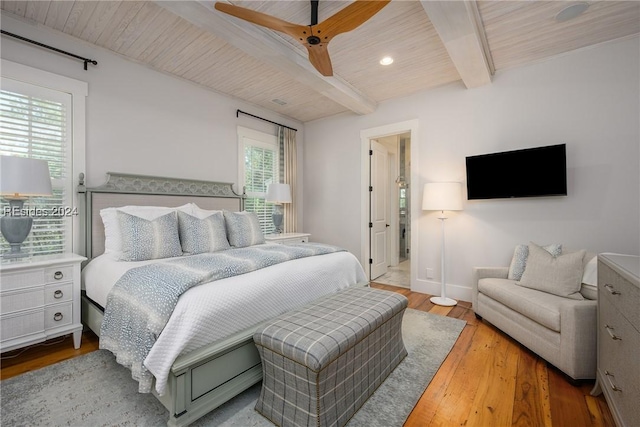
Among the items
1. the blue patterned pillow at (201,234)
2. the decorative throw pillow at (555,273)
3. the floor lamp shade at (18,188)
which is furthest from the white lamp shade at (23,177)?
the decorative throw pillow at (555,273)

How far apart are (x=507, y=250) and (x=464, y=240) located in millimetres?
481

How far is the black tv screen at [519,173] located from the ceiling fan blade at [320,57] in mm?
2152

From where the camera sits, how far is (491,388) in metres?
1.90

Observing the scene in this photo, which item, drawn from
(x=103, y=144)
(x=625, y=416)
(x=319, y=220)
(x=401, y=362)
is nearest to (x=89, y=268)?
(x=103, y=144)

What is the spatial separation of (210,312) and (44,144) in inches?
97.7

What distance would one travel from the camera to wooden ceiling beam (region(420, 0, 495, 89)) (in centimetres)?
208

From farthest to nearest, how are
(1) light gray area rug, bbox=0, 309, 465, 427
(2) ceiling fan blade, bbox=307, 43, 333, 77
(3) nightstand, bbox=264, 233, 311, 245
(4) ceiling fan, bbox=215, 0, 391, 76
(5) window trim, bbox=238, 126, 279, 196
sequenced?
(5) window trim, bbox=238, 126, 279, 196
(3) nightstand, bbox=264, 233, 311, 245
(2) ceiling fan blade, bbox=307, 43, 333, 77
(4) ceiling fan, bbox=215, 0, 391, 76
(1) light gray area rug, bbox=0, 309, 465, 427

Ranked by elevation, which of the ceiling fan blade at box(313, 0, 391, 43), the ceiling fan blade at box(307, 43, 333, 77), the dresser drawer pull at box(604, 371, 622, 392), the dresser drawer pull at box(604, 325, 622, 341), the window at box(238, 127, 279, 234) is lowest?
the dresser drawer pull at box(604, 371, 622, 392)

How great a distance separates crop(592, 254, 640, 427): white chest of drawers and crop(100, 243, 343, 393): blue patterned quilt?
6.66 ft

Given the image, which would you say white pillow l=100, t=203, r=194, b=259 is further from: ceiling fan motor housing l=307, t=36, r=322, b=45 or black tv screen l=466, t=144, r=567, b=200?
black tv screen l=466, t=144, r=567, b=200

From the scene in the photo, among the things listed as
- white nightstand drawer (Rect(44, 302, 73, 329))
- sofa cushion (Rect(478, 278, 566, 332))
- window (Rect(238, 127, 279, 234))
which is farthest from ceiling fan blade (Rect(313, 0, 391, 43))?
white nightstand drawer (Rect(44, 302, 73, 329))

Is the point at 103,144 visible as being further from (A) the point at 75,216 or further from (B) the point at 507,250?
(B) the point at 507,250

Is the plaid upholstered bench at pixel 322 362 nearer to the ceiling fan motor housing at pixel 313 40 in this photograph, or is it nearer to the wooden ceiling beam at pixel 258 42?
the ceiling fan motor housing at pixel 313 40

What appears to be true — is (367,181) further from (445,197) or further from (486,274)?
(486,274)
